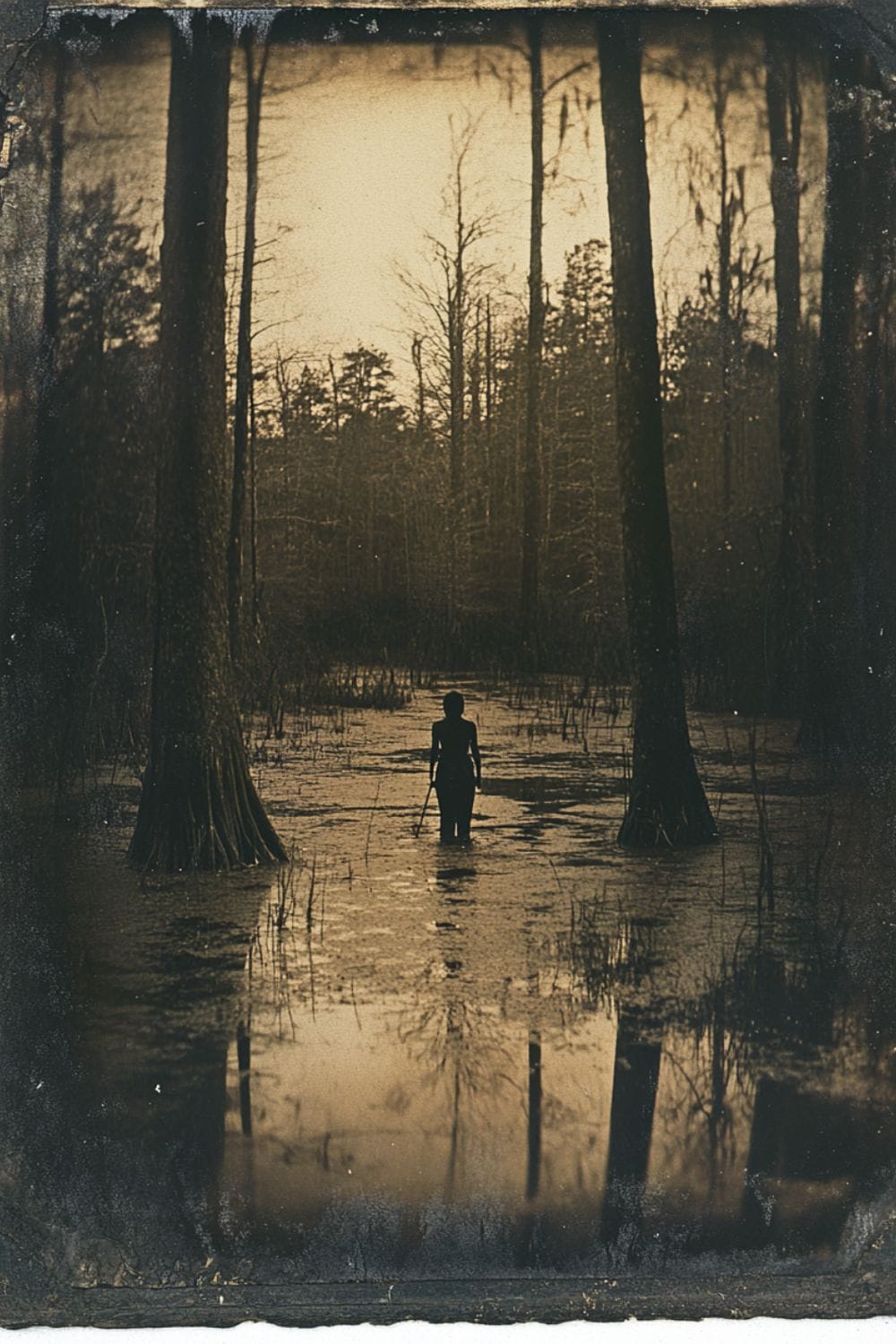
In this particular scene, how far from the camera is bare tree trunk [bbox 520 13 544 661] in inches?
125

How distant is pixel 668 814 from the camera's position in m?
3.21

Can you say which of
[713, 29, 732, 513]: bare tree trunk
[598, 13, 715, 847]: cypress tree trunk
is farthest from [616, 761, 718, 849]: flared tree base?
[713, 29, 732, 513]: bare tree trunk

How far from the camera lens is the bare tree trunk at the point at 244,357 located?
10.4 ft

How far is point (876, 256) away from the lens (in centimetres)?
327

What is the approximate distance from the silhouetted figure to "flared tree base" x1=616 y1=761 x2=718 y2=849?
43 centimetres

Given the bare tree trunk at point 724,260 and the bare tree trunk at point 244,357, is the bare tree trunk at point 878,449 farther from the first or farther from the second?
the bare tree trunk at point 244,357

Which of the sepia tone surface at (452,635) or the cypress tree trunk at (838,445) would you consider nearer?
the sepia tone surface at (452,635)

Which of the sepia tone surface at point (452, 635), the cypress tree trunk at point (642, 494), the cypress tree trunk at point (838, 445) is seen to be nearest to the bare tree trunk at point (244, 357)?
the sepia tone surface at point (452, 635)

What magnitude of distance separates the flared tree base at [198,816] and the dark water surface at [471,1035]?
6 cm

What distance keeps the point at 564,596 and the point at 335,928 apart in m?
1.11

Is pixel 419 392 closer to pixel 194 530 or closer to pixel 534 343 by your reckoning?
pixel 534 343

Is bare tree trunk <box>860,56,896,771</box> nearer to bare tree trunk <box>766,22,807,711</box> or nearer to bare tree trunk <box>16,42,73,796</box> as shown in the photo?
bare tree trunk <box>766,22,807,711</box>

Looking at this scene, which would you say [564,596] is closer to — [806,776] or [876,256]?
[806,776]

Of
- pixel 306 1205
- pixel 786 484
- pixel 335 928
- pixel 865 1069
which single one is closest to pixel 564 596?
pixel 786 484
